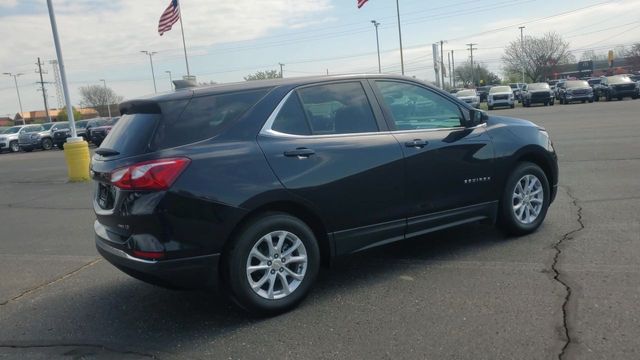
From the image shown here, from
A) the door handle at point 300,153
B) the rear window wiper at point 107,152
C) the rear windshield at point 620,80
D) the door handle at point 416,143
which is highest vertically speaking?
the rear window wiper at point 107,152

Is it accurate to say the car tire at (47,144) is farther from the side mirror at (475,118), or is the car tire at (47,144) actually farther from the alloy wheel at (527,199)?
the alloy wheel at (527,199)

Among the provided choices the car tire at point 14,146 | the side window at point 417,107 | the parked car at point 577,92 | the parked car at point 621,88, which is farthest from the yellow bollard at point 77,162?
the parked car at point 621,88

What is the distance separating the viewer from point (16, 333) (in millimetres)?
4074

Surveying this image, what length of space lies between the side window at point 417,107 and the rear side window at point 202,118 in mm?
1236

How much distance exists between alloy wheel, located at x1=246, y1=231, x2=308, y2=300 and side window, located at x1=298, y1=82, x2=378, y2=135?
2.91ft

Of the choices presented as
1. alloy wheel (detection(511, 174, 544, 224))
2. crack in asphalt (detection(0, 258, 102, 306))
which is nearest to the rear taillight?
crack in asphalt (detection(0, 258, 102, 306))

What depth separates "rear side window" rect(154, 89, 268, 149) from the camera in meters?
3.80

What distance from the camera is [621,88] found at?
115 ft

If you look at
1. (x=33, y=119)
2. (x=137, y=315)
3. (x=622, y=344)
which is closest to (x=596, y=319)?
(x=622, y=344)

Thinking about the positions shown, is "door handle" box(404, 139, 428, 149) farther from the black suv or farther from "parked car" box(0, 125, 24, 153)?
"parked car" box(0, 125, 24, 153)

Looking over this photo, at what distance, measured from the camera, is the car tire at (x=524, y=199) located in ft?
17.6

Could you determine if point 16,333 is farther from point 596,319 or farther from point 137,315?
point 596,319

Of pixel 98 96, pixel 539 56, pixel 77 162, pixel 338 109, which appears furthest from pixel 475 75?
pixel 338 109

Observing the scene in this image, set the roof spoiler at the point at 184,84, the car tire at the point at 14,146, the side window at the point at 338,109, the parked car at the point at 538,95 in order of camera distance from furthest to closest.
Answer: the parked car at the point at 538,95 → the car tire at the point at 14,146 → the roof spoiler at the point at 184,84 → the side window at the point at 338,109
